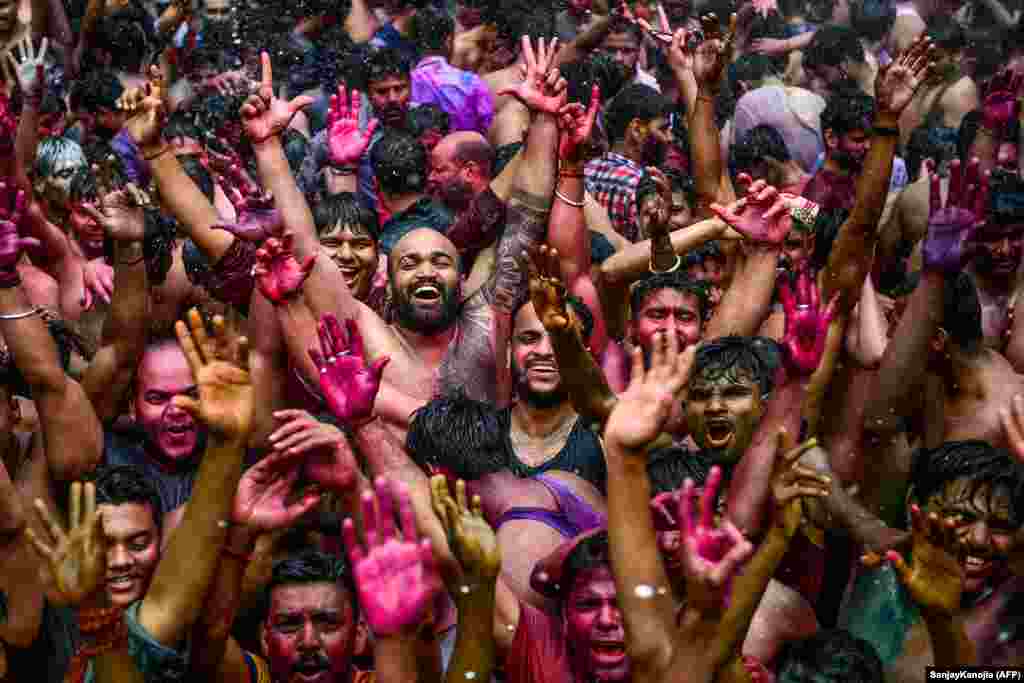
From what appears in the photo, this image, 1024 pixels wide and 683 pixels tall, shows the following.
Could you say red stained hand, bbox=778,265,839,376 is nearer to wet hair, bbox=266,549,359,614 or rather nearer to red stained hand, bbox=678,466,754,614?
red stained hand, bbox=678,466,754,614

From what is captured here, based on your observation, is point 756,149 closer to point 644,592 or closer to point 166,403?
point 166,403

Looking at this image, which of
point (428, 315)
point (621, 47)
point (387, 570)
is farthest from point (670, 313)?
point (621, 47)

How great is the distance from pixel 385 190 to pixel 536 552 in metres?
3.02

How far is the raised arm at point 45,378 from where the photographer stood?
15.4 ft

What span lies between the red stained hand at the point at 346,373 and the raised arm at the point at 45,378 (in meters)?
1.07

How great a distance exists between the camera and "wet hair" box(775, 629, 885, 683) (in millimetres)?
3895

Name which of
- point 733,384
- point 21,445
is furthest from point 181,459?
point 733,384

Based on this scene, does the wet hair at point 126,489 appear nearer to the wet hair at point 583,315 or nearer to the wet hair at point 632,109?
the wet hair at point 583,315

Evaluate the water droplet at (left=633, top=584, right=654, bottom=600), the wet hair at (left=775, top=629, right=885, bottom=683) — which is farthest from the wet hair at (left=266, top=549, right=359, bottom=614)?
the wet hair at (left=775, top=629, right=885, bottom=683)

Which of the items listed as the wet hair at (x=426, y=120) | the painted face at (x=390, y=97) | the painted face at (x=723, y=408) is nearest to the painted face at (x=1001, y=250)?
the painted face at (x=723, y=408)

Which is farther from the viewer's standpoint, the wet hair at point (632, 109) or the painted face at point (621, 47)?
the painted face at point (621, 47)

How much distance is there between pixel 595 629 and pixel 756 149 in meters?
4.07

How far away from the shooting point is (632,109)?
848 cm

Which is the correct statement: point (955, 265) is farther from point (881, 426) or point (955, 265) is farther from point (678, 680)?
point (678, 680)
